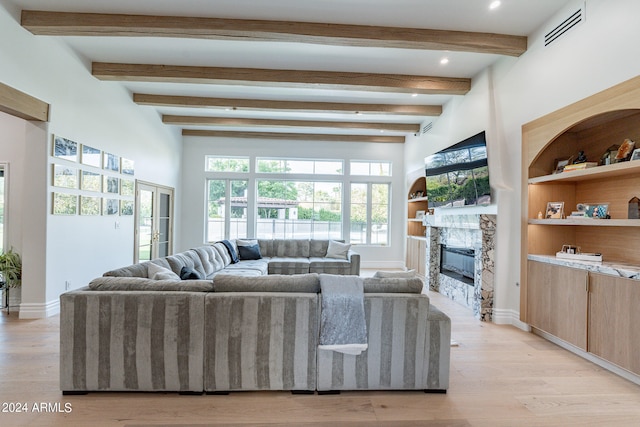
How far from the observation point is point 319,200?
834 centimetres

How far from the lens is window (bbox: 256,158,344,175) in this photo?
8.20 meters

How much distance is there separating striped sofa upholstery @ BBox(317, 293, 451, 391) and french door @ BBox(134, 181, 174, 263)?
5191mm

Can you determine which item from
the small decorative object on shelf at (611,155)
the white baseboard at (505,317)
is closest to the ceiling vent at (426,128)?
the small decorative object on shelf at (611,155)

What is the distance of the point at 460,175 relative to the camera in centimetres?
480

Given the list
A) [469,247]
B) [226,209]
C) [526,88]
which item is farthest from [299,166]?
[526,88]

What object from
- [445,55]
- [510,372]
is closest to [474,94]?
[445,55]

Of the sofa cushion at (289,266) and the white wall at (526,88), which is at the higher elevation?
the white wall at (526,88)

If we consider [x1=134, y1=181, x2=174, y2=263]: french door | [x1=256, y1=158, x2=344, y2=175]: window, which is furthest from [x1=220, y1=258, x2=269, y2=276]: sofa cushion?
[x1=256, y1=158, x2=344, y2=175]: window

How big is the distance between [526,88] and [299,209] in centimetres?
562

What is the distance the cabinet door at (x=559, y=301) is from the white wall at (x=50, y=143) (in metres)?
5.76

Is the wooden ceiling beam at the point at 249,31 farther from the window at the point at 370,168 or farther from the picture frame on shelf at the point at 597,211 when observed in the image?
the window at the point at 370,168

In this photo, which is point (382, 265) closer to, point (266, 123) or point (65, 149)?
point (266, 123)

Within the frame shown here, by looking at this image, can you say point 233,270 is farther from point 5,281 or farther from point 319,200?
point 319,200

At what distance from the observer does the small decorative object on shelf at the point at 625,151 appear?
273 cm
